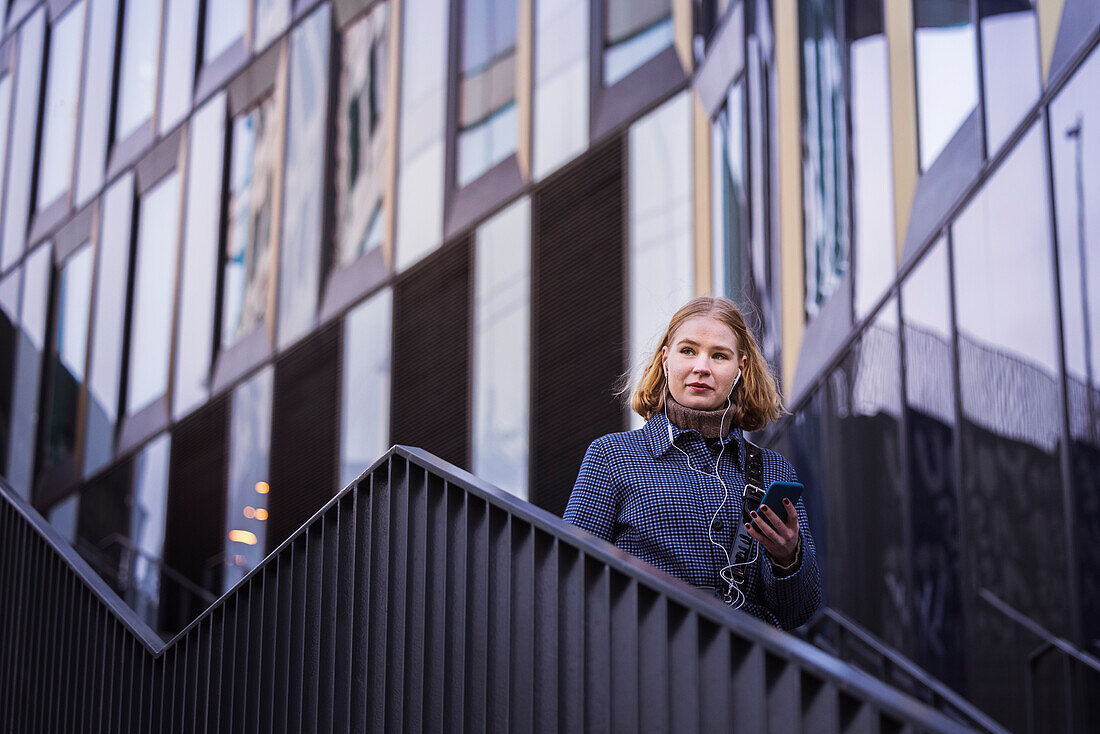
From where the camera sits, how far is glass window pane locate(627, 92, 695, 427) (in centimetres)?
1323

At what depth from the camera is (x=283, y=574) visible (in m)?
4.41

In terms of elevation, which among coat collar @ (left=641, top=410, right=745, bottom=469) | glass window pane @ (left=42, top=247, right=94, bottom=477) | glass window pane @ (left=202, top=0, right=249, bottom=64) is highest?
glass window pane @ (left=202, top=0, right=249, bottom=64)

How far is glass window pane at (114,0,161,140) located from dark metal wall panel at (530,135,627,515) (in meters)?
10.8

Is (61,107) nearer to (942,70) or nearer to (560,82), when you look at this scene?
Answer: (560,82)

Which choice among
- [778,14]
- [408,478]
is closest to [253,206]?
[778,14]

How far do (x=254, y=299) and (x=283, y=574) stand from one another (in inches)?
595

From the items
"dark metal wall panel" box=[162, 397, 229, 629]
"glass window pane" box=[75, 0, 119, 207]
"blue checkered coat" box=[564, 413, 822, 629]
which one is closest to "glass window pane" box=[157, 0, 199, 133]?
"glass window pane" box=[75, 0, 119, 207]

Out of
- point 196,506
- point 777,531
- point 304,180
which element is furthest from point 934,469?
point 196,506

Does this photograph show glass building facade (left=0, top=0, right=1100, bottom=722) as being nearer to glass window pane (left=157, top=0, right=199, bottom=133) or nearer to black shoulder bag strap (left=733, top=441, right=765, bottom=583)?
glass window pane (left=157, top=0, right=199, bottom=133)

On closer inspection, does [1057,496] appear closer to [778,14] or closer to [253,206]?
[778,14]

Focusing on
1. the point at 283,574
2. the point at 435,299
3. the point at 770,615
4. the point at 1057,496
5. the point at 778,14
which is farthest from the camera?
the point at 435,299

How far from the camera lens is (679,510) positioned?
3684 mm

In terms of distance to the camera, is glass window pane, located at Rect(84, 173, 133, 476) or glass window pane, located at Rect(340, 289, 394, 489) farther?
glass window pane, located at Rect(84, 173, 133, 476)

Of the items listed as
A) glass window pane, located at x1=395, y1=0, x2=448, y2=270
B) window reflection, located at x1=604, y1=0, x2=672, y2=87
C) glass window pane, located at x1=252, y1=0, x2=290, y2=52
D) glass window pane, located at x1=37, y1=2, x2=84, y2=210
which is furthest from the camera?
glass window pane, located at x1=37, y1=2, x2=84, y2=210
